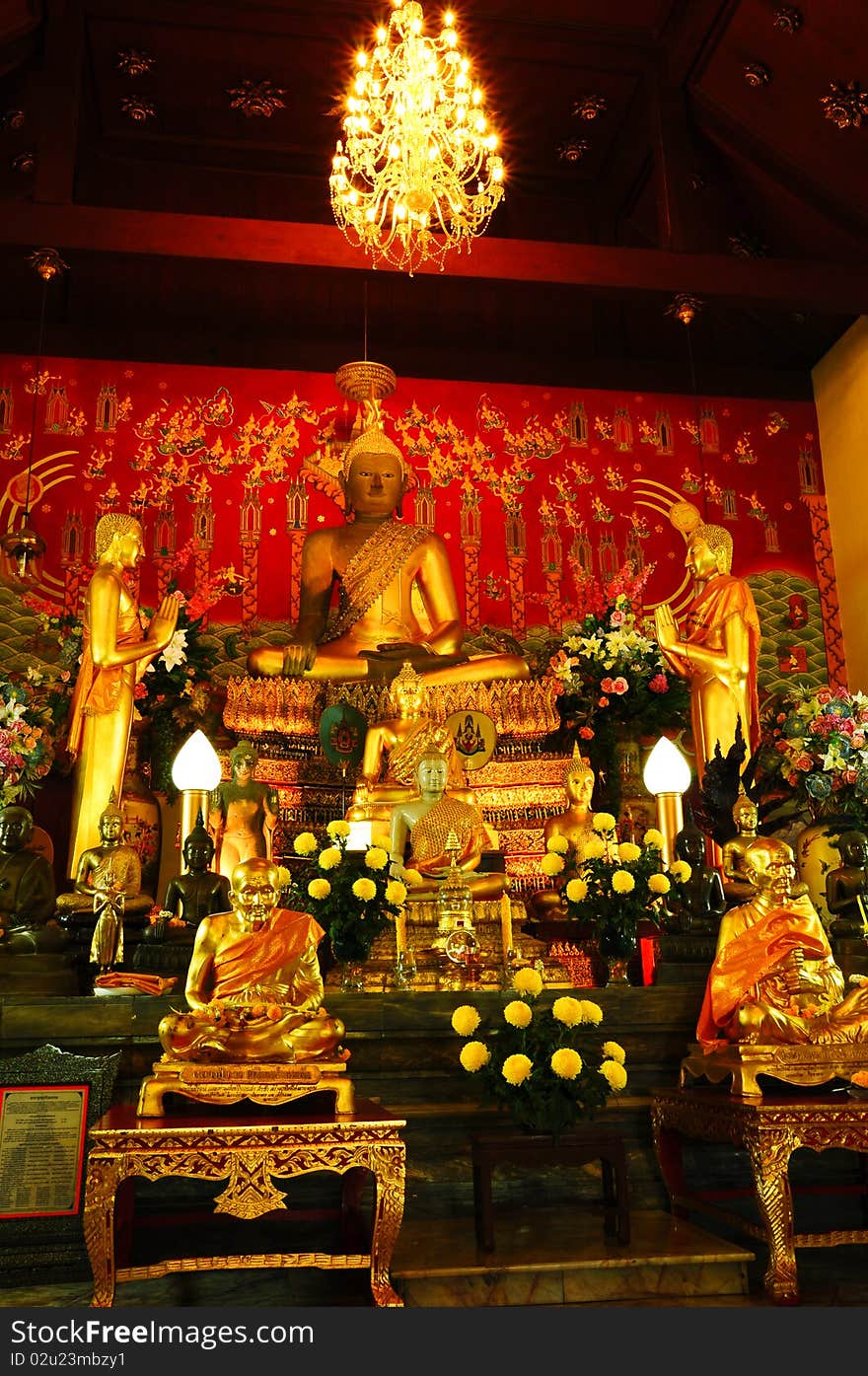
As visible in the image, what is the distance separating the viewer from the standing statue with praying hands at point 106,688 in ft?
14.2

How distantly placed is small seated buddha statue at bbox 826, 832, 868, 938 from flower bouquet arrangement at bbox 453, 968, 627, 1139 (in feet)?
4.18

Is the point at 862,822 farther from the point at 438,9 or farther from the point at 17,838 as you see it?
the point at 438,9

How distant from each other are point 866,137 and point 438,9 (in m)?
2.21

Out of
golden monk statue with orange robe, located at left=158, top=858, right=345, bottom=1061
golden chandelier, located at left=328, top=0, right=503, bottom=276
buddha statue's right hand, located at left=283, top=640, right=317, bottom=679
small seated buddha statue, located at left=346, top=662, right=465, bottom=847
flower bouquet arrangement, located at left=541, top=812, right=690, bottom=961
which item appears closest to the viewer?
golden monk statue with orange robe, located at left=158, top=858, right=345, bottom=1061

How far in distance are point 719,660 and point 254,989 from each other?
286cm

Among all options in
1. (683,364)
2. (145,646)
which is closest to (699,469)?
(683,364)

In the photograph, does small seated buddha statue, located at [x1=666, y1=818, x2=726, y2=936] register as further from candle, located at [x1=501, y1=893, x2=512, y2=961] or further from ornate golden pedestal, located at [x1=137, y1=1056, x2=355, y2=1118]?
ornate golden pedestal, located at [x1=137, y1=1056, x2=355, y2=1118]

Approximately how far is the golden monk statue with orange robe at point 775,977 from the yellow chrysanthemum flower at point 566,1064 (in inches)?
16.6

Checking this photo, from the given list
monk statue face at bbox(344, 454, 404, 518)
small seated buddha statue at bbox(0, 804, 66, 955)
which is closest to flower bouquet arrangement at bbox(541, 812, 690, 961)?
small seated buddha statue at bbox(0, 804, 66, 955)

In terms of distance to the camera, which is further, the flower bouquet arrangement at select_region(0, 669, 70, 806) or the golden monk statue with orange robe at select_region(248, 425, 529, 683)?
the golden monk statue with orange robe at select_region(248, 425, 529, 683)

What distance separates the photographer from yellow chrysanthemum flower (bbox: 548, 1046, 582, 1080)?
8.02 feet

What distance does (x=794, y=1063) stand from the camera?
2.54 metres

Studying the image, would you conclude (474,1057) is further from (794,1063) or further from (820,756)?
(820,756)

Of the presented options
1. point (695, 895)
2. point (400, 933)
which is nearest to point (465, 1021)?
point (400, 933)
